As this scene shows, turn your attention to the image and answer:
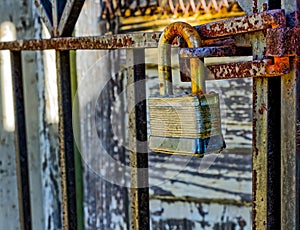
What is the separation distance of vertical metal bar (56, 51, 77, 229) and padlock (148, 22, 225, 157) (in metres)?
0.29

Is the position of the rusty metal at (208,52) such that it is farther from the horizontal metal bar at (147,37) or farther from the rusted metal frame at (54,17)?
the rusted metal frame at (54,17)

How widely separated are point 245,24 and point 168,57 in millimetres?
99

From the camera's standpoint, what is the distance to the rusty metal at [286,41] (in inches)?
17.4

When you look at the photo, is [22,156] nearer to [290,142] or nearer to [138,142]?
[138,142]

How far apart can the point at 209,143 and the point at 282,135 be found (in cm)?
7

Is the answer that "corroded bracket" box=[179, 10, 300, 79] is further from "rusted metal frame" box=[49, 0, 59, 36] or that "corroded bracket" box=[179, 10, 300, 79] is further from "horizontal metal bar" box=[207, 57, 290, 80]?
"rusted metal frame" box=[49, 0, 59, 36]

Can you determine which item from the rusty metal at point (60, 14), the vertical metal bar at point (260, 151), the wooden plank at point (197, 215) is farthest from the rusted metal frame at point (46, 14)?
the wooden plank at point (197, 215)

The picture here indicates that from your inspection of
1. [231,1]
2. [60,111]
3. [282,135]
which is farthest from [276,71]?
[231,1]

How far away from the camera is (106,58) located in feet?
4.69

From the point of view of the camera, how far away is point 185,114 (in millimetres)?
497

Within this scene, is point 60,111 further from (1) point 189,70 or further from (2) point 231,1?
(2) point 231,1

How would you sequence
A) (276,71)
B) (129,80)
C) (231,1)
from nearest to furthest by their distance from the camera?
(276,71)
(129,80)
(231,1)

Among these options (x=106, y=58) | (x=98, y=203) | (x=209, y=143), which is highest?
(x=106, y=58)

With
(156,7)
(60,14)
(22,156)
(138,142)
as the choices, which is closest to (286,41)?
(138,142)
